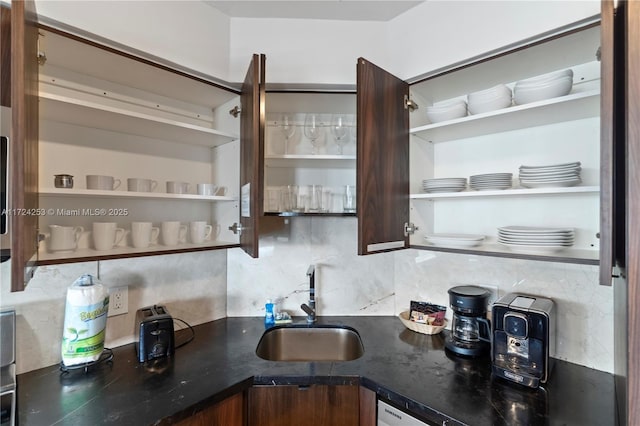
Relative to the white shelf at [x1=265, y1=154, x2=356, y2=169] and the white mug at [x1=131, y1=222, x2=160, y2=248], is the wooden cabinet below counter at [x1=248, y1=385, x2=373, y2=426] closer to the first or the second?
the white mug at [x1=131, y1=222, x2=160, y2=248]

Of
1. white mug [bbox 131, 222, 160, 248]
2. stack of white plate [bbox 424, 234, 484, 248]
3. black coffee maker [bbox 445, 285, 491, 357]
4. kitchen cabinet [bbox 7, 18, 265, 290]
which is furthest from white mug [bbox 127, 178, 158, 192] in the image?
black coffee maker [bbox 445, 285, 491, 357]

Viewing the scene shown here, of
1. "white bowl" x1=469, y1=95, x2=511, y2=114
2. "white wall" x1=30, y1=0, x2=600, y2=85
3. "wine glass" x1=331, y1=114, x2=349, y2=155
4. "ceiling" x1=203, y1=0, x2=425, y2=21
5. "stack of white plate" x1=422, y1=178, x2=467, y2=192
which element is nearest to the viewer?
"white wall" x1=30, y1=0, x2=600, y2=85

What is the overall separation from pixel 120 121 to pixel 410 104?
124cm

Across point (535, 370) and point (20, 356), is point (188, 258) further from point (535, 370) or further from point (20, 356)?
point (535, 370)

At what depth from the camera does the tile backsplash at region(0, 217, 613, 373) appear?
1109mm

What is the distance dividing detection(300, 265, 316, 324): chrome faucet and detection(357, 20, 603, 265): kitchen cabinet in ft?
1.59

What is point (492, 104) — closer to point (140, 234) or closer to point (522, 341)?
point (522, 341)

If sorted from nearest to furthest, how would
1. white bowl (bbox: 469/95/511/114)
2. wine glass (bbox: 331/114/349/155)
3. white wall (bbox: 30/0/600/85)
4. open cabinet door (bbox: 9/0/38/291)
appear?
open cabinet door (bbox: 9/0/38/291), white wall (bbox: 30/0/600/85), white bowl (bbox: 469/95/511/114), wine glass (bbox: 331/114/349/155)

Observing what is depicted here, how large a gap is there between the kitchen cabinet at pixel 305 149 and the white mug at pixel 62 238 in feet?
2.47

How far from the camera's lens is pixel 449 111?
1.33 metres

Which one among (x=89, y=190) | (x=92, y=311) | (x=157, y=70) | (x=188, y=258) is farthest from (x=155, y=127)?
(x=92, y=311)

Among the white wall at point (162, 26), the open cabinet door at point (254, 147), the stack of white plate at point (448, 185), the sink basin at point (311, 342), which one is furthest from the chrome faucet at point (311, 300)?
the white wall at point (162, 26)

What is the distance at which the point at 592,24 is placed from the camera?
100cm

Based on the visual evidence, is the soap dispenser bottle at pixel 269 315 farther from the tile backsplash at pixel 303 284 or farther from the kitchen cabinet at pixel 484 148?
the kitchen cabinet at pixel 484 148
